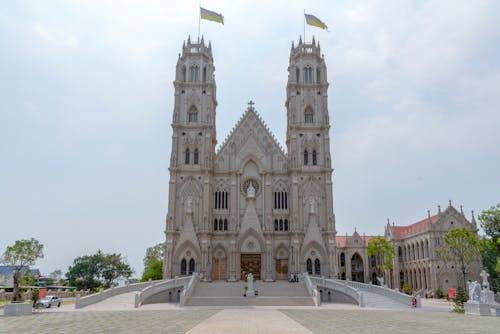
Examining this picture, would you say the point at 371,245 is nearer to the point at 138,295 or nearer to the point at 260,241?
the point at 260,241

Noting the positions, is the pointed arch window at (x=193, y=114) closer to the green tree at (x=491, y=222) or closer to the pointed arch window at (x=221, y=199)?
the pointed arch window at (x=221, y=199)

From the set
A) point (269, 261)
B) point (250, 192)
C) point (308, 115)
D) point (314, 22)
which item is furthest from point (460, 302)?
point (314, 22)

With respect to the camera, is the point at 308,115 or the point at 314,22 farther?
the point at 308,115

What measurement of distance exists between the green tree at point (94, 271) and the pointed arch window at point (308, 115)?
5309cm

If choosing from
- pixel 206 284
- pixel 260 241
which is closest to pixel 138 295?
pixel 206 284

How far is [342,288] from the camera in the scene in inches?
1850

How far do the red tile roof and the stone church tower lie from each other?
89.4 ft

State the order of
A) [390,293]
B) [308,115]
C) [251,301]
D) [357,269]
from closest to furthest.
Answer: [251,301], [390,293], [308,115], [357,269]

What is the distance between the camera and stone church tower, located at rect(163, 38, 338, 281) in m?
59.4

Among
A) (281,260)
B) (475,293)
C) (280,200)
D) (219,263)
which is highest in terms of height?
(280,200)

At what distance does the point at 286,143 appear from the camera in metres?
71.2

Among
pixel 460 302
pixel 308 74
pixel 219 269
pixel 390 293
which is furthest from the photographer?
pixel 308 74

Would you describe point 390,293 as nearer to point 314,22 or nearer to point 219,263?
point 219,263

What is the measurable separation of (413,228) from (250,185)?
4154cm
